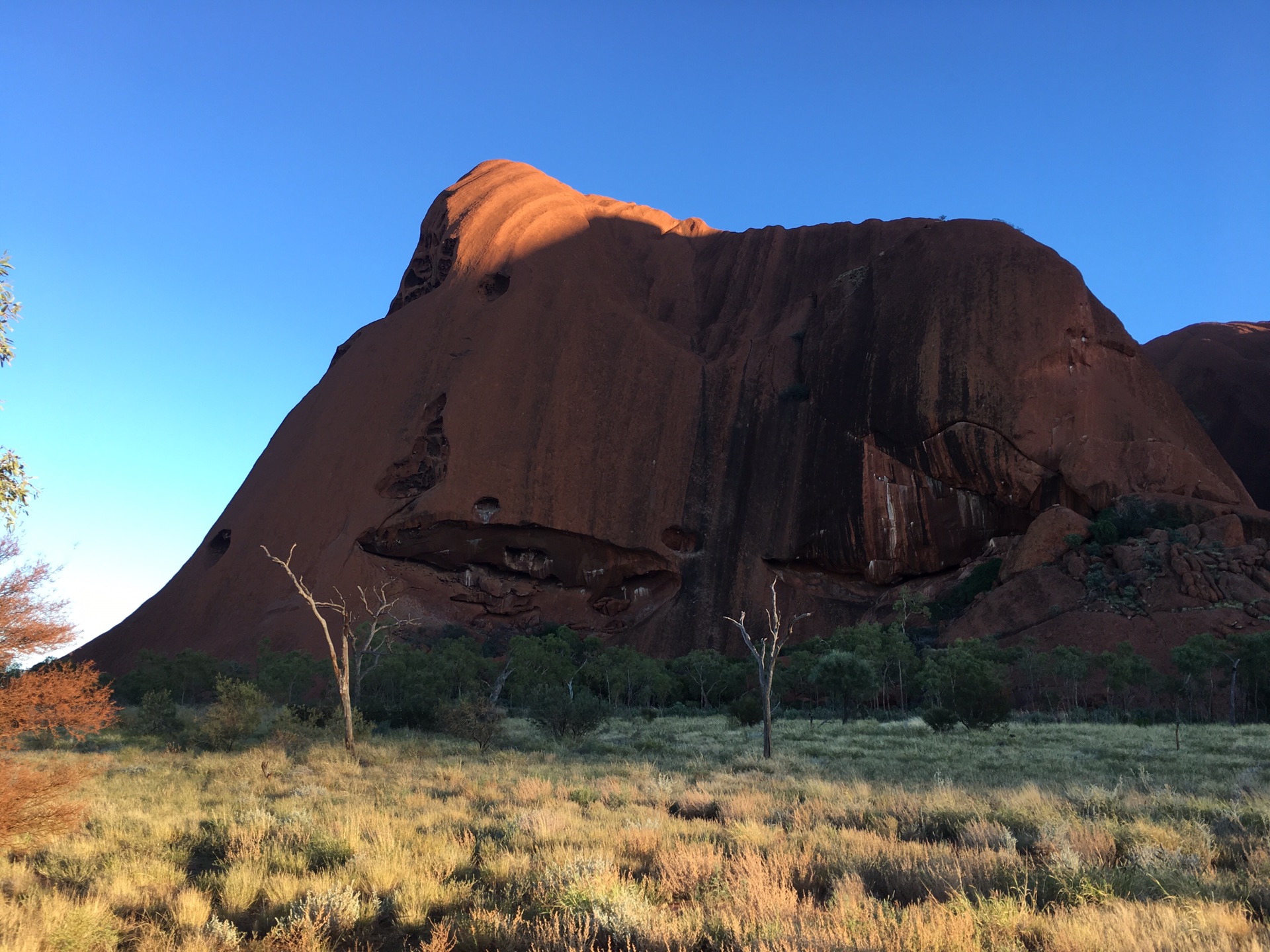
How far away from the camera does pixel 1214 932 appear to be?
452 cm

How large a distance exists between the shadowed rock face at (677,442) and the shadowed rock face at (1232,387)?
23.1 meters

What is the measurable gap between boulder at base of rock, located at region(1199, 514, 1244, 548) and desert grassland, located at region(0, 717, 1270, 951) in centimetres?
3113

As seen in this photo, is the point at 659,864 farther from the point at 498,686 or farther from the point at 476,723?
the point at 498,686

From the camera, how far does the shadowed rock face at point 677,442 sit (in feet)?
156

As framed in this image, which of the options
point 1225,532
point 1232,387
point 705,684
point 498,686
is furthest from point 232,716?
point 1232,387

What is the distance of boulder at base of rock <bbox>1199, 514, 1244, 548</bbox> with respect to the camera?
38969 millimetres

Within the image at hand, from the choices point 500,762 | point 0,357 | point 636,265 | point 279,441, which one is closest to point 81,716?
point 0,357

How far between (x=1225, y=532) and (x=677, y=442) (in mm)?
33499

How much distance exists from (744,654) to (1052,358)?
26089 mm

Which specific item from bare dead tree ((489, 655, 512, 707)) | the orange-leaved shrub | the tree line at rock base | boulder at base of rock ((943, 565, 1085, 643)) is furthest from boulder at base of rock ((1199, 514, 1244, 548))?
the orange-leaved shrub

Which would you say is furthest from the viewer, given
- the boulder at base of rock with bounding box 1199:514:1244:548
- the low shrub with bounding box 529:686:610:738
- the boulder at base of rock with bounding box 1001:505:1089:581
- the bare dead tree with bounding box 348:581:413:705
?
the boulder at base of rock with bounding box 1001:505:1089:581

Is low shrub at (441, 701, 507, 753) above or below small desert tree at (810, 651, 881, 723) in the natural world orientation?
below

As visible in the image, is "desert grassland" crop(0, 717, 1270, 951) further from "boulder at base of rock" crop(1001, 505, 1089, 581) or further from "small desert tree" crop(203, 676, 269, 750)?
"boulder at base of rock" crop(1001, 505, 1089, 581)

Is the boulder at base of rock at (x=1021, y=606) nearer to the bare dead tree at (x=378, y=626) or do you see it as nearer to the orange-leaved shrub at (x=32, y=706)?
the bare dead tree at (x=378, y=626)
